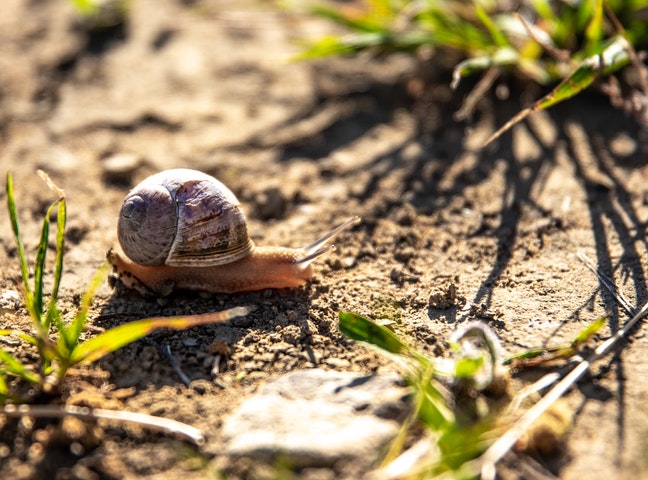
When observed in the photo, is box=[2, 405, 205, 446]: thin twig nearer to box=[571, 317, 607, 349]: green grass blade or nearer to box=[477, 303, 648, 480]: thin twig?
box=[477, 303, 648, 480]: thin twig

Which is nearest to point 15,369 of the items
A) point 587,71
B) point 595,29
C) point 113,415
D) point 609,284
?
point 113,415

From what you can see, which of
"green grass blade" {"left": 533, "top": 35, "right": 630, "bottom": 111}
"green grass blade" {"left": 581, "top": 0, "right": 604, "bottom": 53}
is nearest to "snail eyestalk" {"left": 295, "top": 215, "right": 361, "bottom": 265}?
"green grass blade" {"left": 533, "top": 35, "right": 630, "bottom": 111}

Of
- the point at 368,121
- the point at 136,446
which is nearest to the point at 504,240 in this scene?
the point at 368,121

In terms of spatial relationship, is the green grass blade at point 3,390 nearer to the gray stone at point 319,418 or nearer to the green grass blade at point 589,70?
the gray stone at point 319,418

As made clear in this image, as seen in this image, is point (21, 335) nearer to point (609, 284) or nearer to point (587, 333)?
point (587, 333)

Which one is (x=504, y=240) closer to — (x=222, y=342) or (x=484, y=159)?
(x=484, y=159)

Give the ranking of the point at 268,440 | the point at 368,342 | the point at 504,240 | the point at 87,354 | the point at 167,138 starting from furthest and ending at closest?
the point at 167,138
the point at 504,240
the point at 368,342
the point at 87,354
the point at 268,440
